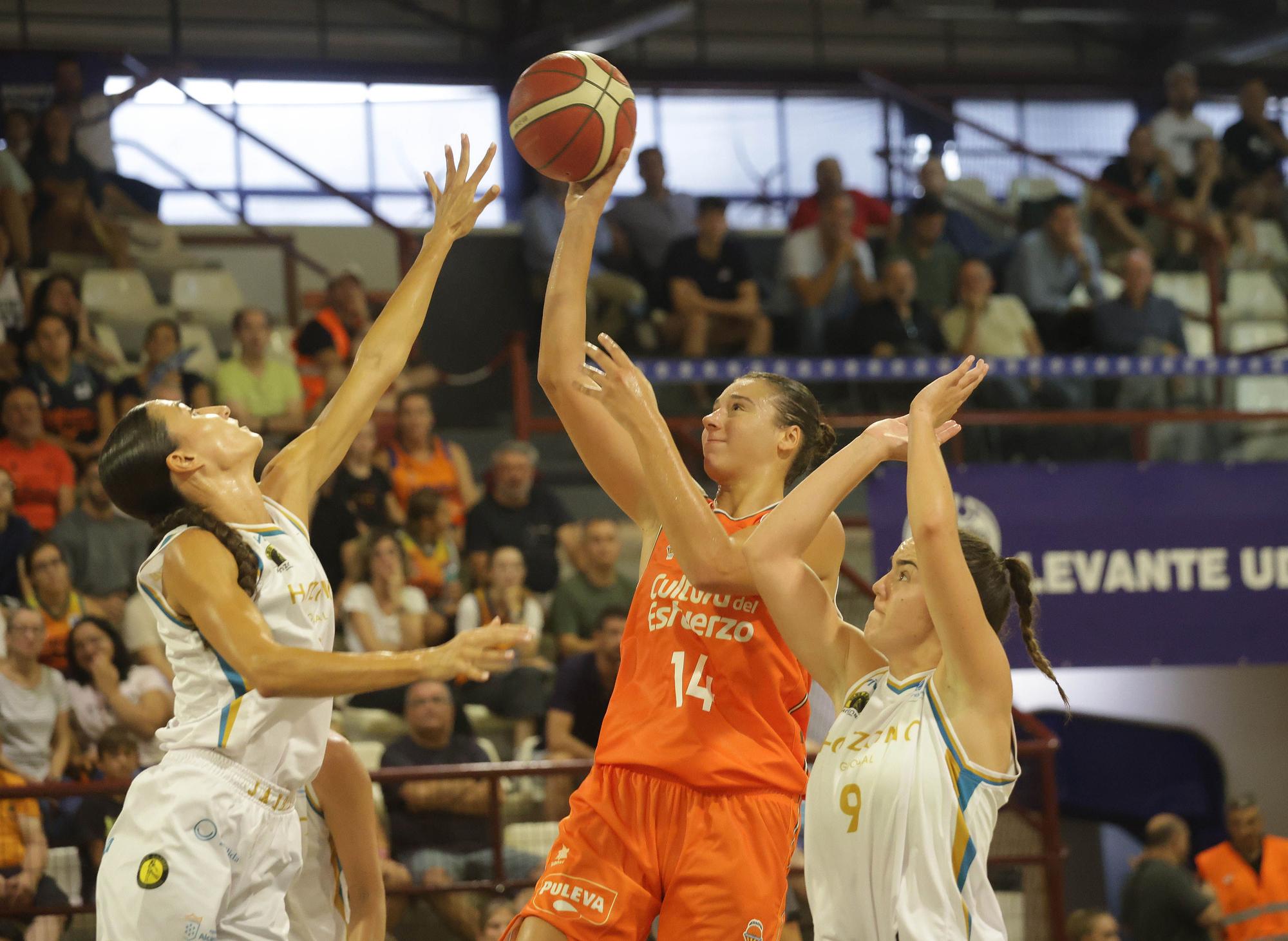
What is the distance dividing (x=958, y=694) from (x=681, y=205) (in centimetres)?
767

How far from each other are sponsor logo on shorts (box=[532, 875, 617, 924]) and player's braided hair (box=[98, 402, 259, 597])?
0.93 metres

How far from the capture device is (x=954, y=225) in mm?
10750

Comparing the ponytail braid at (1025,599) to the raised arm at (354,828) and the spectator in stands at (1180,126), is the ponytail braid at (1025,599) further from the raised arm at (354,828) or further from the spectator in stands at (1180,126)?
the spectator in stands at (1180,126)

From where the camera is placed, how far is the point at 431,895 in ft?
19.1

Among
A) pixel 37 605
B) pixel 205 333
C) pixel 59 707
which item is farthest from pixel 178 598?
pixel 205 333

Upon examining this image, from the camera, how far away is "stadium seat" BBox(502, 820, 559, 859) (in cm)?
607

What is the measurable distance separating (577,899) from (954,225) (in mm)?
8233

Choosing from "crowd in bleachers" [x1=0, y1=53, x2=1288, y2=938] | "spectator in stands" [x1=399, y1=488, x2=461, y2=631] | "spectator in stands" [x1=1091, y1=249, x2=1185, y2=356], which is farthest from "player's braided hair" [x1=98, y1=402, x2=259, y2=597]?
"spectator in stands" [x1=1091, y1=249, x2=1185, y2=356]

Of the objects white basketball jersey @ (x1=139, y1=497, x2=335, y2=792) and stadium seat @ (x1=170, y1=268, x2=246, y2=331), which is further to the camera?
stadium seat @ (x1=170, y1=268, x2=246, y2=331)

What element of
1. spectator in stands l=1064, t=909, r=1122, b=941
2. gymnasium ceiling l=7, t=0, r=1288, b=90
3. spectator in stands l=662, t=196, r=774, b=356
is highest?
gymnasium ceiling l=7, t=0, r=1288, b=90

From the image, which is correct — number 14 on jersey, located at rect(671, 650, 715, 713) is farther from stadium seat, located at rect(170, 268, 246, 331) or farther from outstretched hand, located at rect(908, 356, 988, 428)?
stadium seat, located at rect(170, 268, 246, 331)

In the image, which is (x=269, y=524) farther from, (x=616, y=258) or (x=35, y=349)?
(x=616, y=258)

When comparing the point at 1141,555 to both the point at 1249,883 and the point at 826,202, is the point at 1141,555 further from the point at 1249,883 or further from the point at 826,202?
the point at 826,202

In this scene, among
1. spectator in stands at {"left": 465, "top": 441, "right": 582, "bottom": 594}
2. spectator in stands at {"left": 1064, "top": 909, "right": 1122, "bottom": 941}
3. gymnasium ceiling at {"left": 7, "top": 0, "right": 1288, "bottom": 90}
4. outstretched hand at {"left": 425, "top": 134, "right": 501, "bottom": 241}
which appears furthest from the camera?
gymnasium ceiling at {"left": 7, "top": 0, "right": 1288, "bottom": 90}
